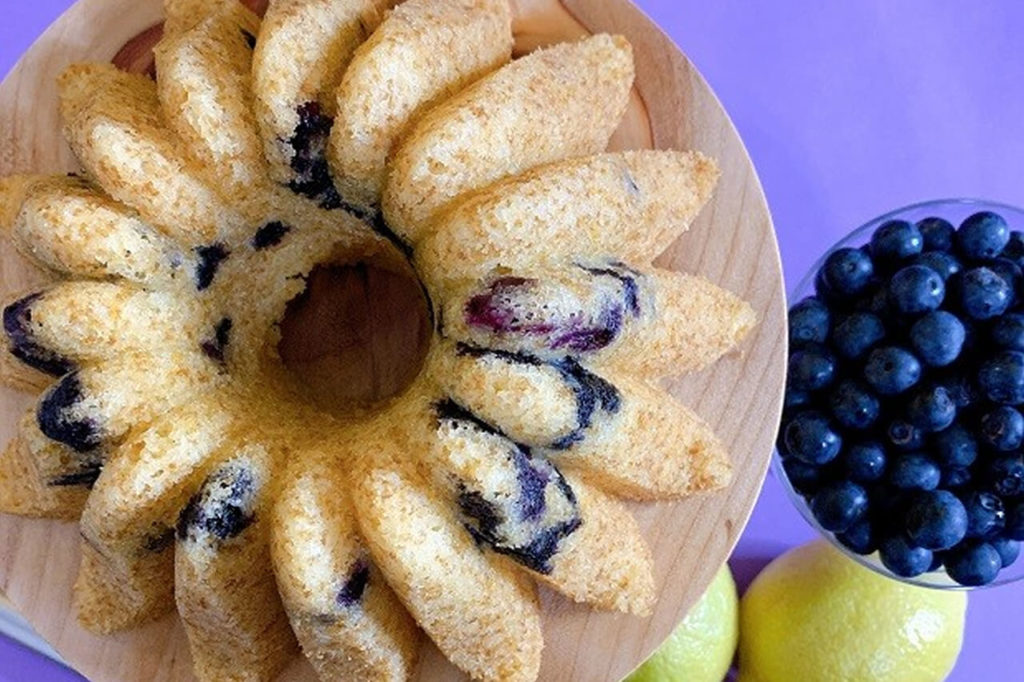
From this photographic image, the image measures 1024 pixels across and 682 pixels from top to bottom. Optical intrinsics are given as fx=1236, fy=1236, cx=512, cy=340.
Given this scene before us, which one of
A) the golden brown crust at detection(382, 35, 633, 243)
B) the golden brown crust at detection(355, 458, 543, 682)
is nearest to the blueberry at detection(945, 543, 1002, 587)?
the golden brown crust at detection(355, 458, 543, 682)

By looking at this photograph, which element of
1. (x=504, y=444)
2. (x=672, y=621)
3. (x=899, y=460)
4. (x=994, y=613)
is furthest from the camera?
(x=994, y=613)

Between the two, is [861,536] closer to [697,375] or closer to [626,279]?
[697,375]

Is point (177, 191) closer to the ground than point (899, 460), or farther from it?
farther from it

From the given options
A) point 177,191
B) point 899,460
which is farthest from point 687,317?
point 177,191

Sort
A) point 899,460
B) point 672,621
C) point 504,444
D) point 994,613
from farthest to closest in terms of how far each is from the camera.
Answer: point 994,613 → point 899,460 → point 672,621 → point 504,444

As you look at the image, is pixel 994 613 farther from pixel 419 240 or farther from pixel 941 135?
pixel 419 240

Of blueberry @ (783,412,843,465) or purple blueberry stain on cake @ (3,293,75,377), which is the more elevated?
purple blueberry stain on cake @ (3,293,75,377)

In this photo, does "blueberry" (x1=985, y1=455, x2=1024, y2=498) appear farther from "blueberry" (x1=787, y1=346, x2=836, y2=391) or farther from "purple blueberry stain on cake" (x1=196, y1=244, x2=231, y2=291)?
"purple blueberry stain on cake" (x1=196, y1=244, x2=231, y2=291)

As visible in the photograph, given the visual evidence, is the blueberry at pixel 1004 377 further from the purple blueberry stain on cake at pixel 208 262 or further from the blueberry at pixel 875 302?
the purple blueberry stain on cake at pixel 208 262

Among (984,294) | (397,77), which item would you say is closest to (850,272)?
(984,294)
